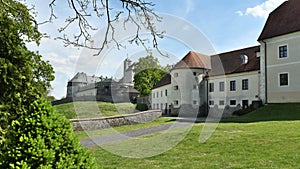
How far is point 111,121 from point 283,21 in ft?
63.1

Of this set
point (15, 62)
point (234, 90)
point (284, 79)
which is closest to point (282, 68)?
point (284, 79)

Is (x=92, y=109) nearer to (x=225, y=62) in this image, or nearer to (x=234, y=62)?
(x=234, y=62)

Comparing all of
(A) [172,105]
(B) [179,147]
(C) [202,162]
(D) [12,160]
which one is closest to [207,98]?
(A) [172,105]

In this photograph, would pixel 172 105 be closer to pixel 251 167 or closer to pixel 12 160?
pixel 251 167

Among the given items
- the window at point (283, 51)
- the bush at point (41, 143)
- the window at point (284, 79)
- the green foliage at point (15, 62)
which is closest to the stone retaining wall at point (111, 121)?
the green foliage at point (15, 62)

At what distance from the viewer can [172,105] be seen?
37.3 meters

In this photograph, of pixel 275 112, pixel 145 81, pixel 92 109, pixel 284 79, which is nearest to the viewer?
pixel 275 112

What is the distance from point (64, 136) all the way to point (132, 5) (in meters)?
2.39

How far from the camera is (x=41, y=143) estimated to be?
7.60 ft

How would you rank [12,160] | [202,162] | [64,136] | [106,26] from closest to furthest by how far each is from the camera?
[12,160] < [64,136] < [106,26] < [202,162]

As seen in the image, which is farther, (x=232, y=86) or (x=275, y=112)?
(x=232, y=86)

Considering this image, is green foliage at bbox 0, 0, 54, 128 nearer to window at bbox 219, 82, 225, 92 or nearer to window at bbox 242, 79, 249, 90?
window at bbox 242, 79, 249, 90

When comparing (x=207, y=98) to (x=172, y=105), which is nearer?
(x=207, y=98)

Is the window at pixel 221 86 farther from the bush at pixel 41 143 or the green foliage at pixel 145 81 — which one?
the bush at pixel 41 143
